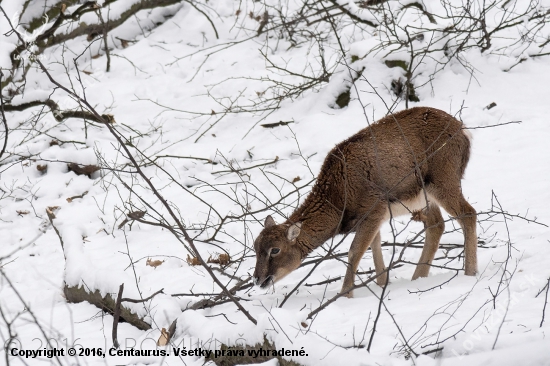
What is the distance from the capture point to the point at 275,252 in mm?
6281

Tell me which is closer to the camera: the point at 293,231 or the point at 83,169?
the point at 293,231

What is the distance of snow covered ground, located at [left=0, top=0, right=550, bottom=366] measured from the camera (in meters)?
4.57

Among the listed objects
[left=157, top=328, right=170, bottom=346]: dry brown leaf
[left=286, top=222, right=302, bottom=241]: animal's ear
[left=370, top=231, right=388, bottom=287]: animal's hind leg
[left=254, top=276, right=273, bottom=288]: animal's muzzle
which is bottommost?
[left=157, top=328, right=170, bottom=346]: dry brown leaf

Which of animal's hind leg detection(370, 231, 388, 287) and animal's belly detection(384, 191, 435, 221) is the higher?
animal's belly detection(384, 191, 435, 221)

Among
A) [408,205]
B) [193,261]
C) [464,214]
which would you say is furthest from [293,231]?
[464,214]

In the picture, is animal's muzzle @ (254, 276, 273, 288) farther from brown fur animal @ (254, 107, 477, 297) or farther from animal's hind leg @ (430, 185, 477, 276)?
animal's hind leg @ (430, 185, 477, 276)

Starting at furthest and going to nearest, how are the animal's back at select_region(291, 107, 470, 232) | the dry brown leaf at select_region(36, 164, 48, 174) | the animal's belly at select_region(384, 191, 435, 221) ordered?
the dry brown leaf at select_region(36, 164, 48, 174) → the animal's belly at select_region(384, 191, 435, 221) → the animal's back at select_region(291, 107, 470, 232)

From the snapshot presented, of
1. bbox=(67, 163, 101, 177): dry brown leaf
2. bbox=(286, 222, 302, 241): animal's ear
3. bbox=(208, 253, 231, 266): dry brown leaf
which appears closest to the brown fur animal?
bbox=(286, 222, 302, 241): animal's ear

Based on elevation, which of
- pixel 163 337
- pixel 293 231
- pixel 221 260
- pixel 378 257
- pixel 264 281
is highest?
pixel 221 260

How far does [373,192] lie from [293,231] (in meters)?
0.88

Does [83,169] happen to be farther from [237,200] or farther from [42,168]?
[237,200]

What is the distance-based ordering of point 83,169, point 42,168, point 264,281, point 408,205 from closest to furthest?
point 264,281 → point 408,205 → point 83,169 → point 42,168

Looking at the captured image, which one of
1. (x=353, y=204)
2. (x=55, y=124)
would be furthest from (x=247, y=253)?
(x=55, y=124)

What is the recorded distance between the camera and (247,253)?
739 cm
